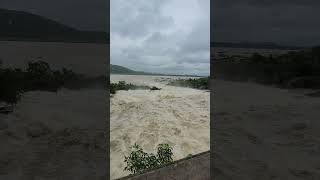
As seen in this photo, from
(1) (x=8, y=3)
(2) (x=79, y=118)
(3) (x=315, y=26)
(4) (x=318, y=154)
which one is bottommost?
(4) (x=318, y=154)

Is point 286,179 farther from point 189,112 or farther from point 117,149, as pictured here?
point 189,112

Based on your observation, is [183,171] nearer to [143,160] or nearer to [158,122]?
[143,160]

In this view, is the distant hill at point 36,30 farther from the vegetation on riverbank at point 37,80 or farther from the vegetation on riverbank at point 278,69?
the vegetation on riverbank at point 278,69

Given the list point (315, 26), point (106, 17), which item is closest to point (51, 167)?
point (106, 17)

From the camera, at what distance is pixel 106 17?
261cm

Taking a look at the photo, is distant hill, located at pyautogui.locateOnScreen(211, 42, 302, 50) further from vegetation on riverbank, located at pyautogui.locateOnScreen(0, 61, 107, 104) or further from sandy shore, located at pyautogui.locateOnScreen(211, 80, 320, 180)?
vegetation on riverbank, located at pyautogui.locateOnScreen(0, 61, 107, 104)

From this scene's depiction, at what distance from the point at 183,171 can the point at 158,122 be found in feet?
13.5

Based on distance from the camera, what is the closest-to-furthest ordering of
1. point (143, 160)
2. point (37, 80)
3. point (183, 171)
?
point (37, 80) < point (183, 171) < point (143, 160)

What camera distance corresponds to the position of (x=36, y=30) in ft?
8.22

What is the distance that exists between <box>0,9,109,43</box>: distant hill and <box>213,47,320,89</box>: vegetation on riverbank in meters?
0.95

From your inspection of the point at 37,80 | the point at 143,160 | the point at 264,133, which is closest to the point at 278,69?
the point at 264,133

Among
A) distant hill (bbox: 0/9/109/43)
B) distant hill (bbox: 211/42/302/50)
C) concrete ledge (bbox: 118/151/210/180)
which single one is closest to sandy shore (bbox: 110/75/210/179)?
concrete ledge (bbox: 118/151/210/180)

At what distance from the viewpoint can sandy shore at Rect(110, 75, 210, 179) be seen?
579cm

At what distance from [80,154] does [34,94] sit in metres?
0.57
